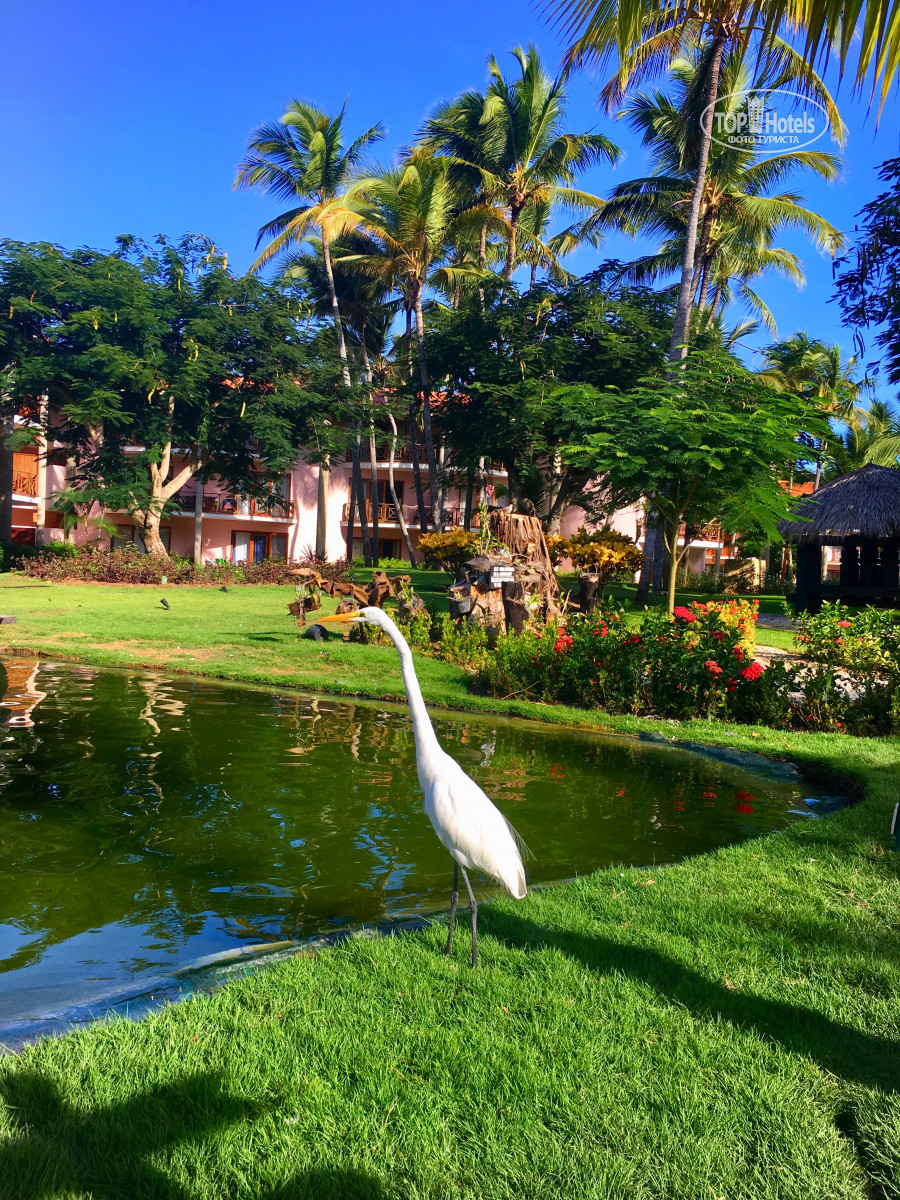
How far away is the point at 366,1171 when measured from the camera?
250 cm

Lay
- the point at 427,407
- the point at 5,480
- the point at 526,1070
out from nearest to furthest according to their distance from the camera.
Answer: the point at 526,1070, the point at 427,407, the point at 5,480

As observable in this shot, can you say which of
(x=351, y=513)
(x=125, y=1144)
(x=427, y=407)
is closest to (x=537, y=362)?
(x=427, y=407)

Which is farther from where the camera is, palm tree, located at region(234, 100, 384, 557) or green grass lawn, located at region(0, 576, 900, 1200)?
palm tree, located at region(234, 100, 384, 557)

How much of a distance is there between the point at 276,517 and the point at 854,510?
28396 mm

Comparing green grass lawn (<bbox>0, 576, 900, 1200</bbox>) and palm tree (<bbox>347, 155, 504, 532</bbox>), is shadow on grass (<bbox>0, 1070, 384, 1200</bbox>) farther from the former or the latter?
palm tree (<bbox>347, 155, 504, 532</bbox>)

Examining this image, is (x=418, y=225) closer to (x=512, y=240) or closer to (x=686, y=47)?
(x=512, y=240)

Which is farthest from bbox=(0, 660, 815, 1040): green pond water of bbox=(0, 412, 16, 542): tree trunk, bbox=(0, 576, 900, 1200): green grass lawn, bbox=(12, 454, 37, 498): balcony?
bbox=(12, 454, 37, 498): balcony

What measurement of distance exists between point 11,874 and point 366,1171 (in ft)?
12.6

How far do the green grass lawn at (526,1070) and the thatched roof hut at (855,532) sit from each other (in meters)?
19.0

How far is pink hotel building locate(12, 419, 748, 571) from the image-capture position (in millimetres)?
39156

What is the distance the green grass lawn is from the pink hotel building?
1406 inches

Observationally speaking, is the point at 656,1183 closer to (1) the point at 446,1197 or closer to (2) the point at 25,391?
(1) the point at 446,1197

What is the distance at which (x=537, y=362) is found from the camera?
27375 millimetres

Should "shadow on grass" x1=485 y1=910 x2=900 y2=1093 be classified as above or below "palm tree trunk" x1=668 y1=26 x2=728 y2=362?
below
